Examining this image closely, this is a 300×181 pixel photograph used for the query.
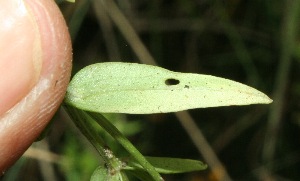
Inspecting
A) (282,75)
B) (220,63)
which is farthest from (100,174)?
(220,63)

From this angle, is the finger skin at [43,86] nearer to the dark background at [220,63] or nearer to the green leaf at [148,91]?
the green leaf at [148,91]

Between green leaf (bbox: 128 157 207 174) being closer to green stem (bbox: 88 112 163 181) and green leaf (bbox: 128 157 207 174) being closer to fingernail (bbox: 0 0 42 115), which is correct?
green stem (bbox: 88 112 163 181)

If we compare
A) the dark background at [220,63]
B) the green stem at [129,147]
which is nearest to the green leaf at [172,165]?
the green stem at [129,147]

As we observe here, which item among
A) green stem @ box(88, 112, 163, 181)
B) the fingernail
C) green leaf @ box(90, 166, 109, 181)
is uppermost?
the fingernail

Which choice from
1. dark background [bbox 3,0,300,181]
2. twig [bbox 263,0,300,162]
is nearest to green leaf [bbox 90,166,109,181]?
dark background [bbox 3,0,300,181]

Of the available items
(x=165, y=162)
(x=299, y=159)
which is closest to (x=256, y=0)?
(x=299, y=159)

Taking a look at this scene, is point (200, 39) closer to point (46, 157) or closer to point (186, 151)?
point (186, 151)
